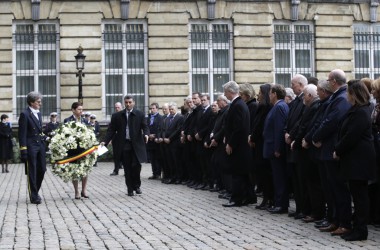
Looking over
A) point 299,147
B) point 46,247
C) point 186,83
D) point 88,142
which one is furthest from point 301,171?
point 186,83

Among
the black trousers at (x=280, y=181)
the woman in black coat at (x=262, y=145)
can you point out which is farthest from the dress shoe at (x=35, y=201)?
the black trousers at (x=280, y=181)

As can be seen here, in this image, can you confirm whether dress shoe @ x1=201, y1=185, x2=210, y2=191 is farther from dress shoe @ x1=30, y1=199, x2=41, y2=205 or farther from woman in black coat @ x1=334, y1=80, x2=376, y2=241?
woman in black coat @ x1=334, y1=80, x2=376, y2=241

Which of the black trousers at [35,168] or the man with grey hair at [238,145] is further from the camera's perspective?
the black trousers at [35,168]

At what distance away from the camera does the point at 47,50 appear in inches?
1171

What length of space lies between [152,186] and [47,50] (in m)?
11.8

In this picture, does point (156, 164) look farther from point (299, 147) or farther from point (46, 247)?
point (46, 247)

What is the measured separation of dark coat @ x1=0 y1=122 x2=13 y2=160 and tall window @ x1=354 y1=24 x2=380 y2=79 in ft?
45.5

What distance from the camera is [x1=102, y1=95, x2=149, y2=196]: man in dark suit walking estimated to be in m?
16.9

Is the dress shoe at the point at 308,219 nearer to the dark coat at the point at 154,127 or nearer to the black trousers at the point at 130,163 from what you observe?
the black trousers at the point at 130,163

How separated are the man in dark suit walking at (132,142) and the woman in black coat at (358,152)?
7117mm

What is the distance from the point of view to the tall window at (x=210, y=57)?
30.3 meters

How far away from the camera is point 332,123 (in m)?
11.0

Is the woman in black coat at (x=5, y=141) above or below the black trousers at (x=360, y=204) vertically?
above

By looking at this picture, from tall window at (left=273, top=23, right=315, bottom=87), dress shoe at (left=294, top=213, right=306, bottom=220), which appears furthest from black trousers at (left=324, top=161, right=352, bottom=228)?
tall window at (left=273, top=23, right=315, bottom=87)
